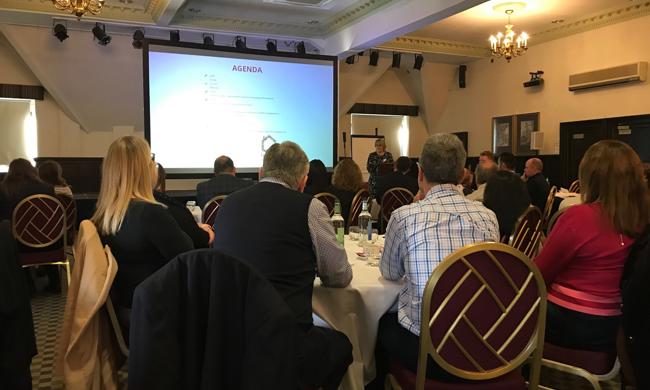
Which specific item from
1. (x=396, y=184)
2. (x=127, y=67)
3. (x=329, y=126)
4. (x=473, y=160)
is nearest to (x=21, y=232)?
(x=396, y=184)

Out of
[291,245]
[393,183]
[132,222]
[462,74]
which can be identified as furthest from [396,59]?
[291,245]

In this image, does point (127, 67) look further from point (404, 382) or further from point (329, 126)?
point (404, 382)

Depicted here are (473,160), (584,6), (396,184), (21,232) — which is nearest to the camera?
(21,232)

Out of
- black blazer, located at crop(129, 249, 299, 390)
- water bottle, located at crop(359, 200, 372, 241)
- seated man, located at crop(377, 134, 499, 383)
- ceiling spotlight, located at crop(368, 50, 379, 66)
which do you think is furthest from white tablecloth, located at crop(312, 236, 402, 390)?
ceiling spotlight, located at crop(368, 50, 379, 66)

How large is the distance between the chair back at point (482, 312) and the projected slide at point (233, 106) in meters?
5.01

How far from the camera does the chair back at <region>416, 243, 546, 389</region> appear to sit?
5.23ft

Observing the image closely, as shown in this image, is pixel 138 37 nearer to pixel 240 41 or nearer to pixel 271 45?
pixel 240 41

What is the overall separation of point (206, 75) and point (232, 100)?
17.2 inches

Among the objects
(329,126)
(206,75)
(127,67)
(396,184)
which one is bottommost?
(396,184)

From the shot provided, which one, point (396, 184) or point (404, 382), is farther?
point (396, 184)

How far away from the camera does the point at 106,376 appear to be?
1.95 metres

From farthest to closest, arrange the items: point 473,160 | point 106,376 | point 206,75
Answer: point 473,160 → point 206,75 → point 106,376

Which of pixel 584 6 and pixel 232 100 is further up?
pixel 584 6

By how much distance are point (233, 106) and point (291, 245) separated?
15.9ft
